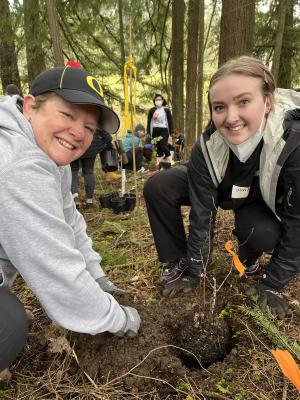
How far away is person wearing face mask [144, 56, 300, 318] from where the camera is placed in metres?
1.97

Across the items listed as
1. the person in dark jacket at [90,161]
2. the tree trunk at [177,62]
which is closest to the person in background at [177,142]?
the tree trunk at [177,62]

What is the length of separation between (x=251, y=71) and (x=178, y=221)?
1.15 meters

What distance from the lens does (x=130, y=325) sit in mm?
1825

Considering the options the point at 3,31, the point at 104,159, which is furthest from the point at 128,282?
the point at 3,31

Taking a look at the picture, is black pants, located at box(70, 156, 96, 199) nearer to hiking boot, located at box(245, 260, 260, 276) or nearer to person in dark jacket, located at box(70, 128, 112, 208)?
person in dark jacket, located at box(70, 128, 112, 208)

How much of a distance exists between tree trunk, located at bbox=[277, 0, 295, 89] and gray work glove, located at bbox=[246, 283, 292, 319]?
20.6ft

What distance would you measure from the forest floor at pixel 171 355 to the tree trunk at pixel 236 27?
3.42 metres

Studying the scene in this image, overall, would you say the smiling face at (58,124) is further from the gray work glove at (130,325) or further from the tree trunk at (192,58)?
the tree trunk at (192,58)

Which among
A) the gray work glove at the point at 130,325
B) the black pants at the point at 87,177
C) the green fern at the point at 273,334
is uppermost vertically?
the gray work glove at the point at 130,325

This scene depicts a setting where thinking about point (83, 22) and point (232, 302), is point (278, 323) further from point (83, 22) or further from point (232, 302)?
point (83, 22)

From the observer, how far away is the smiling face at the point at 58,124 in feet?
5.05

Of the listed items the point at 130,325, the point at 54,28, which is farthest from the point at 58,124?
the point at 54,28

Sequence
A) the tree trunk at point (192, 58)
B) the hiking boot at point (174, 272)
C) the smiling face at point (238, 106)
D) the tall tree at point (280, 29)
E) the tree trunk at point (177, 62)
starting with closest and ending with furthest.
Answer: the smiling face at point (238, 106) < the hiking boot at point (174, 272) < the tall tree at point (280, 29) < the tree trunk at point (192, 58) < the tree trunk at point (177, 62)

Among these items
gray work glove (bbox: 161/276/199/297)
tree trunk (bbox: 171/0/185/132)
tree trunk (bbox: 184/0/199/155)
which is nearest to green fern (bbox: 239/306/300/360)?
gray work glove (bbox: 161/276/199/297)
